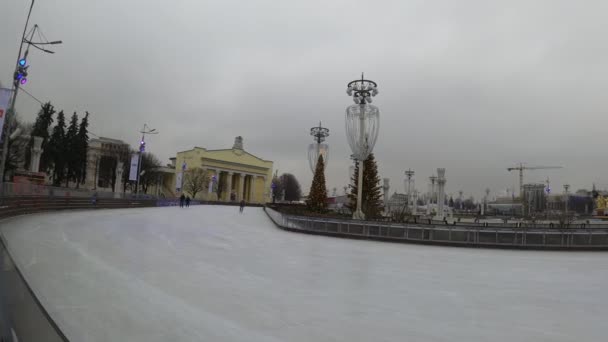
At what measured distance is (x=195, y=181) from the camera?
80.6 meters

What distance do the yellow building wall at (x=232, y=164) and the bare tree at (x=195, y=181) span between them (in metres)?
3.73

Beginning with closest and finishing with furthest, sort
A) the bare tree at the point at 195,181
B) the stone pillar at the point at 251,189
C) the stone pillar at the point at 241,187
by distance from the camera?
the bare tree at the point at 195,181 → the stone pillar at the point at 241,187 → the stone pillar at the point at 251,189

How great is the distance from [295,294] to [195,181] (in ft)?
258

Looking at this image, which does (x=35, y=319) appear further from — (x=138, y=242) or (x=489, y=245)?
(x=489, y=245)

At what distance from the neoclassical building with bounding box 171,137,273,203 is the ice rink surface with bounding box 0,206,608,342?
3034 inches

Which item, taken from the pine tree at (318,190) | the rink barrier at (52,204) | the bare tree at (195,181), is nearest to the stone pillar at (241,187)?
the bare tree at (195,181)

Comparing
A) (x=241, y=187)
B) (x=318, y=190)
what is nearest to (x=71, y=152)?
(x=318, y=190)

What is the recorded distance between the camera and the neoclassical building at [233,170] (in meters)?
87.7

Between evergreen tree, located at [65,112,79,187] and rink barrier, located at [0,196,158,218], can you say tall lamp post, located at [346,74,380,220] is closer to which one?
rink barrier, located at [0,196,158,218]

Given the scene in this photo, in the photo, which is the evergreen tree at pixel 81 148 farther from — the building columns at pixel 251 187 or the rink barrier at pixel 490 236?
the rink barrier at pixel 490 236

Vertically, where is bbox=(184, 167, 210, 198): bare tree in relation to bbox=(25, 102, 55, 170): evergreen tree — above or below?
below

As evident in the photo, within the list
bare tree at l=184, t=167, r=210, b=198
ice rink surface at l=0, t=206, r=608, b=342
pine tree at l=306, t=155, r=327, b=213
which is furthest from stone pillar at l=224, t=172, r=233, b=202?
ice rink surface at l=0, t=206, r=608, b=342

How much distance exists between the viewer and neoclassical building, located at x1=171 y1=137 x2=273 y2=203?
87.7m

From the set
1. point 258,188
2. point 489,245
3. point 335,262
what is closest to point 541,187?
point 258,188
